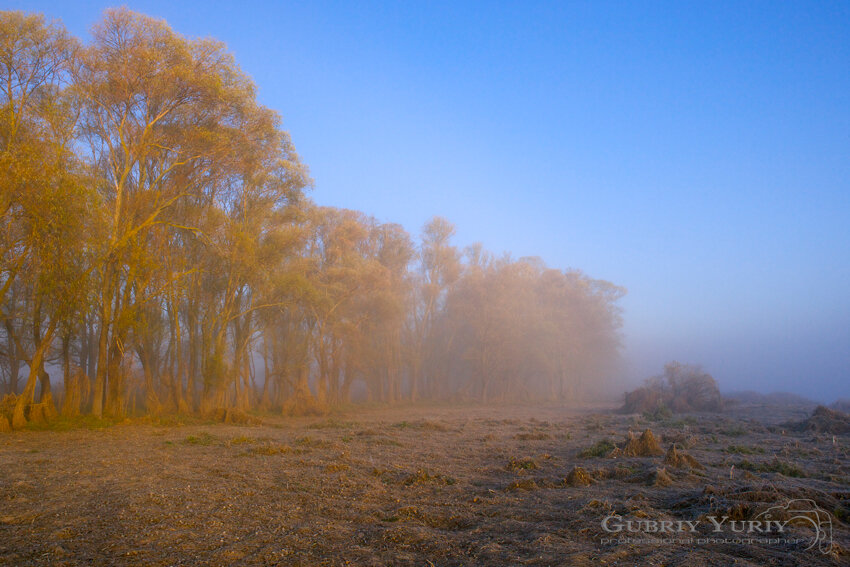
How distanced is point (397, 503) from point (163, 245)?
51.3 ft

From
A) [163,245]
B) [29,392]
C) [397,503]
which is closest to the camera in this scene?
[397,503]

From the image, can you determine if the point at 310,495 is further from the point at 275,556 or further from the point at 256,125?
the point at 256,125

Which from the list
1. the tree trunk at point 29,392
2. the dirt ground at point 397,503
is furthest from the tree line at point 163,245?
the dirt ground at point 397,503

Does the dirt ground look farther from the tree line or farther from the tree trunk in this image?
the tree line

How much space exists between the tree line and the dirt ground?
466 centimetres

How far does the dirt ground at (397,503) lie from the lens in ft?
15.4

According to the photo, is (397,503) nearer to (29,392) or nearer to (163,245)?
(29,392)

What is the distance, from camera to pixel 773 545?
469 cm

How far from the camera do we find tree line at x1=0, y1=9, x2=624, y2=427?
13.3 meters

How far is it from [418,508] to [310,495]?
1863 millimetres

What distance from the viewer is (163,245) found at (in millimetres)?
18109

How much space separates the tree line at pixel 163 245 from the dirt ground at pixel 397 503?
4.66 meters

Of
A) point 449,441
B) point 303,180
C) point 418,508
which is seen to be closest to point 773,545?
point 418,508

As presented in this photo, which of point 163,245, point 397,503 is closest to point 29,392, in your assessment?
point 163,245
